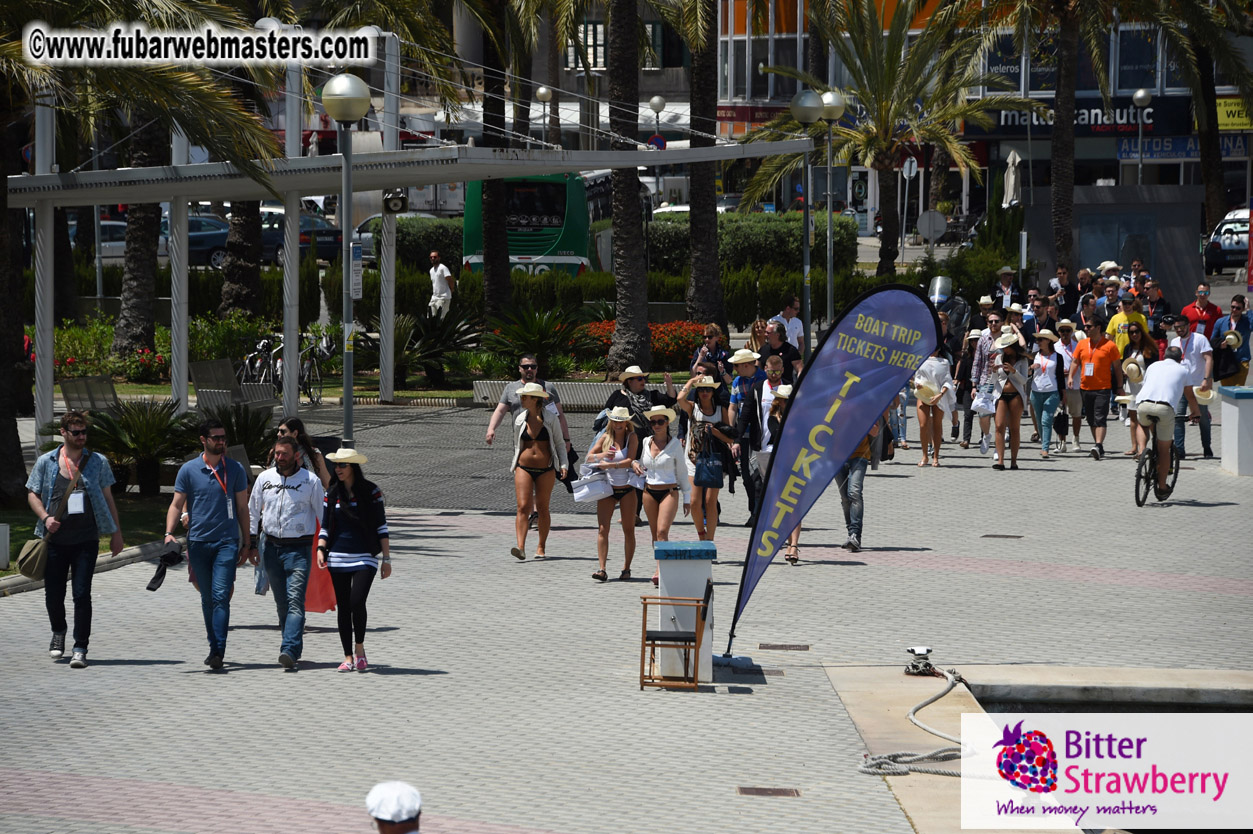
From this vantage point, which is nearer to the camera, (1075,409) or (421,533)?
(421,533)

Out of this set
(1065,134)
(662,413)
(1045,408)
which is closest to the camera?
(662,413)

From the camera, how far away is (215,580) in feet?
35.2

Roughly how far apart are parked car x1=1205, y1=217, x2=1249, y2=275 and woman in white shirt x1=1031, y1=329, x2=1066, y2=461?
26.5 metres

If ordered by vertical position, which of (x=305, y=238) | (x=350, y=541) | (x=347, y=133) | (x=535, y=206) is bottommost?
(x=350, y=541)

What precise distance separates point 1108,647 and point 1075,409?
11.3 m

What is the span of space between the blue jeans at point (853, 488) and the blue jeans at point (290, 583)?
19.3 ft

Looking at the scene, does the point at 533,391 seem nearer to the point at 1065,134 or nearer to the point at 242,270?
the point at 242,270

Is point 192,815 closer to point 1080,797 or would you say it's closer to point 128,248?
point 1080,797

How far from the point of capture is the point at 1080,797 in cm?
845

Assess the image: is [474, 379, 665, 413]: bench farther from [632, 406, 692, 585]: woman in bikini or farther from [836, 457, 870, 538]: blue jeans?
[632, 406, 692, 585]: woman in bikini

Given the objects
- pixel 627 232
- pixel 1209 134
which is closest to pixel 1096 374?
pixel 627 232

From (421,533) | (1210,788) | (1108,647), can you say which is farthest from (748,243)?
(1210,788)

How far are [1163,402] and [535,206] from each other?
26365 millimetres
